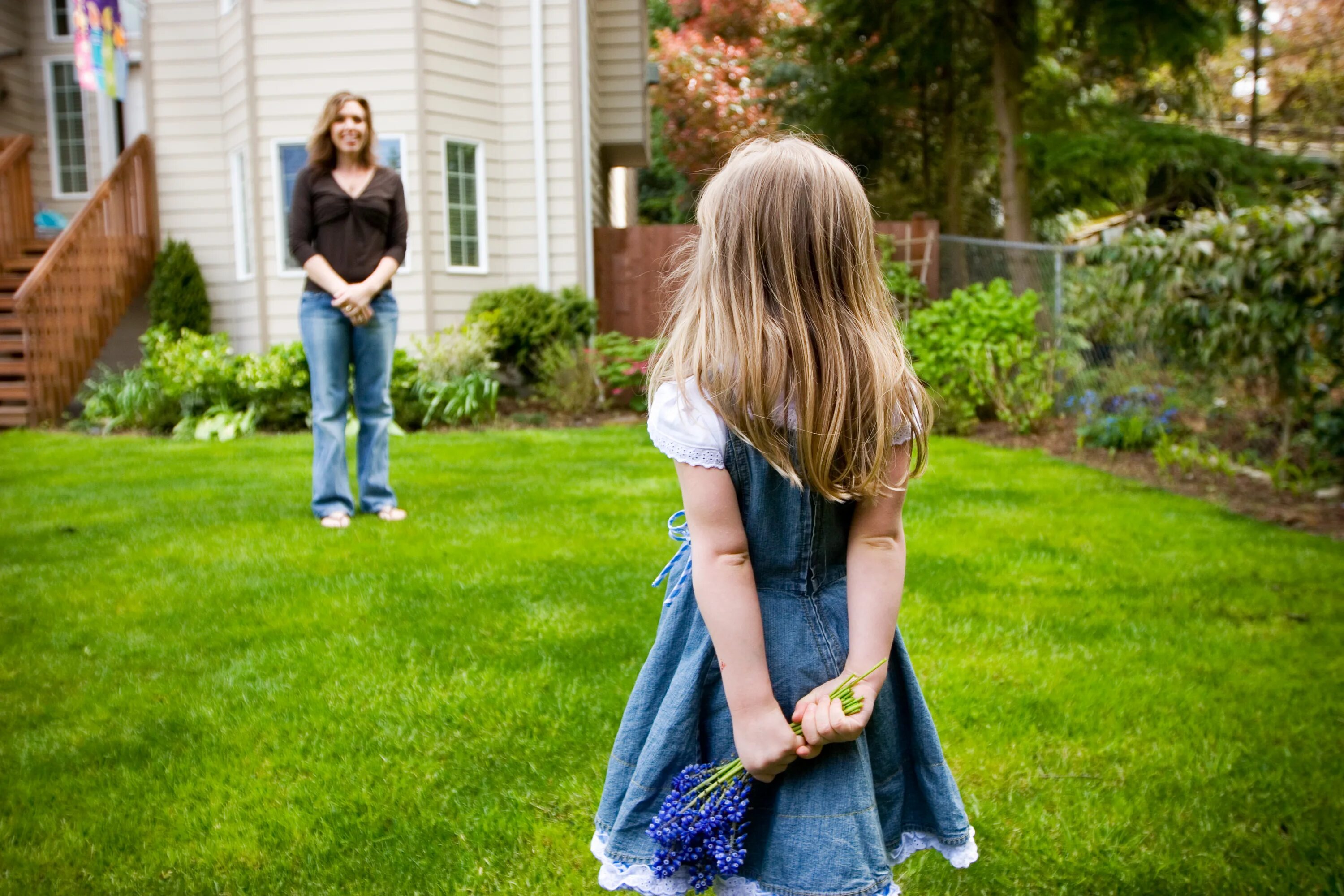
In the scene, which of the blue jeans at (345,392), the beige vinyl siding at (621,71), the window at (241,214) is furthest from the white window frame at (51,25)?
the blue jeans at (345,392)

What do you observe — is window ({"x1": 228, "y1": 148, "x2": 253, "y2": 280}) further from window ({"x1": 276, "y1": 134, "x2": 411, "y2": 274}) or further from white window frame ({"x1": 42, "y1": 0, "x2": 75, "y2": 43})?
white window frame ({"x1": 42, "y1": 0, "x2": 75, "y2": 43})

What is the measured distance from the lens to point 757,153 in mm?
1479

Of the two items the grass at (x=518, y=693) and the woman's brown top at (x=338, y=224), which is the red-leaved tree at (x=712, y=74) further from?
the grass at (x=518, y=693)

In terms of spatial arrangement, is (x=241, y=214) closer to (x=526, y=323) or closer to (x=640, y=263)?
(x=526, y=323)

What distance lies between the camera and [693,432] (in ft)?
4.64

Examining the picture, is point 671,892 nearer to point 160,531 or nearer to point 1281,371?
point 160,531

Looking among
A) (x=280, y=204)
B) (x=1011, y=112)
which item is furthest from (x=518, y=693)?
(x=1011, y=112)

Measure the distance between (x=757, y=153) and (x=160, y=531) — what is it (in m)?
4.33

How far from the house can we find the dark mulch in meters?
5.50

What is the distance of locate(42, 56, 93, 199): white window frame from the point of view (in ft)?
42.8

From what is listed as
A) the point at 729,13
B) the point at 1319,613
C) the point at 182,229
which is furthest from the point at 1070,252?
the point at 729,13

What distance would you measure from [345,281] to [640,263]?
770 cm

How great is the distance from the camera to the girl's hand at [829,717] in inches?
54.8

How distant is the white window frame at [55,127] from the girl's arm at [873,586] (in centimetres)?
1411
